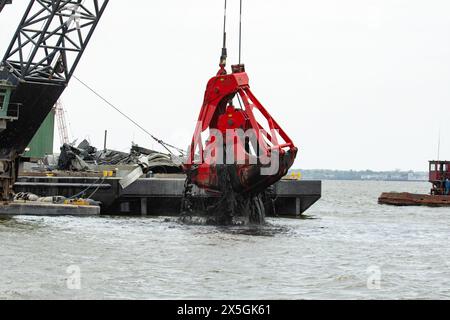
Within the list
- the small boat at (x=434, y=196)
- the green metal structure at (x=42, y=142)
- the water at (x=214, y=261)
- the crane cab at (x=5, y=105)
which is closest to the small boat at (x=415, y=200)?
the small boat at (x=434, y=196)

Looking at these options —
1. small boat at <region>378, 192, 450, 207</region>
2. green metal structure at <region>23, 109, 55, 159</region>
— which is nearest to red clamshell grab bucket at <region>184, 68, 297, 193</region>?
green metal structure at <region>23, 109, 55, 159</region>

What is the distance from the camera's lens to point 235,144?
39125 millimetres

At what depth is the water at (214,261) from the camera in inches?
835

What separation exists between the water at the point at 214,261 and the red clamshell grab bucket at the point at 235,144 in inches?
91.4

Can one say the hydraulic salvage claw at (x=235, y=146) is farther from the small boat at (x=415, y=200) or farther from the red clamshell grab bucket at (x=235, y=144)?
the small boat at (x=415, y=200)

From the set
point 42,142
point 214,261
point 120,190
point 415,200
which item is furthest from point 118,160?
point 214,261

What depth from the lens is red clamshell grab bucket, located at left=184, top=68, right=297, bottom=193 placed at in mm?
38500

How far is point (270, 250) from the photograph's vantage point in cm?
3027

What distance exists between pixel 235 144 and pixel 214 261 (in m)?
13.0

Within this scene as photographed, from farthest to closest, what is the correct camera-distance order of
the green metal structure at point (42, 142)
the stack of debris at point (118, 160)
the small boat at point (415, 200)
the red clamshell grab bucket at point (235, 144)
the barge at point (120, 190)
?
the small boat at point (415, 200) < the green metal structure at point (42, 142) < the stack of debris at point (118, 160) < the barge at point (120, 190) < the red clamshell grab bucket at point (235, 144)

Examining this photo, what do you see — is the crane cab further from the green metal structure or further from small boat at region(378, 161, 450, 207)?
small boat at region(378, 161, 450, 207)

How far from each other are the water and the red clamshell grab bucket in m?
2.32
